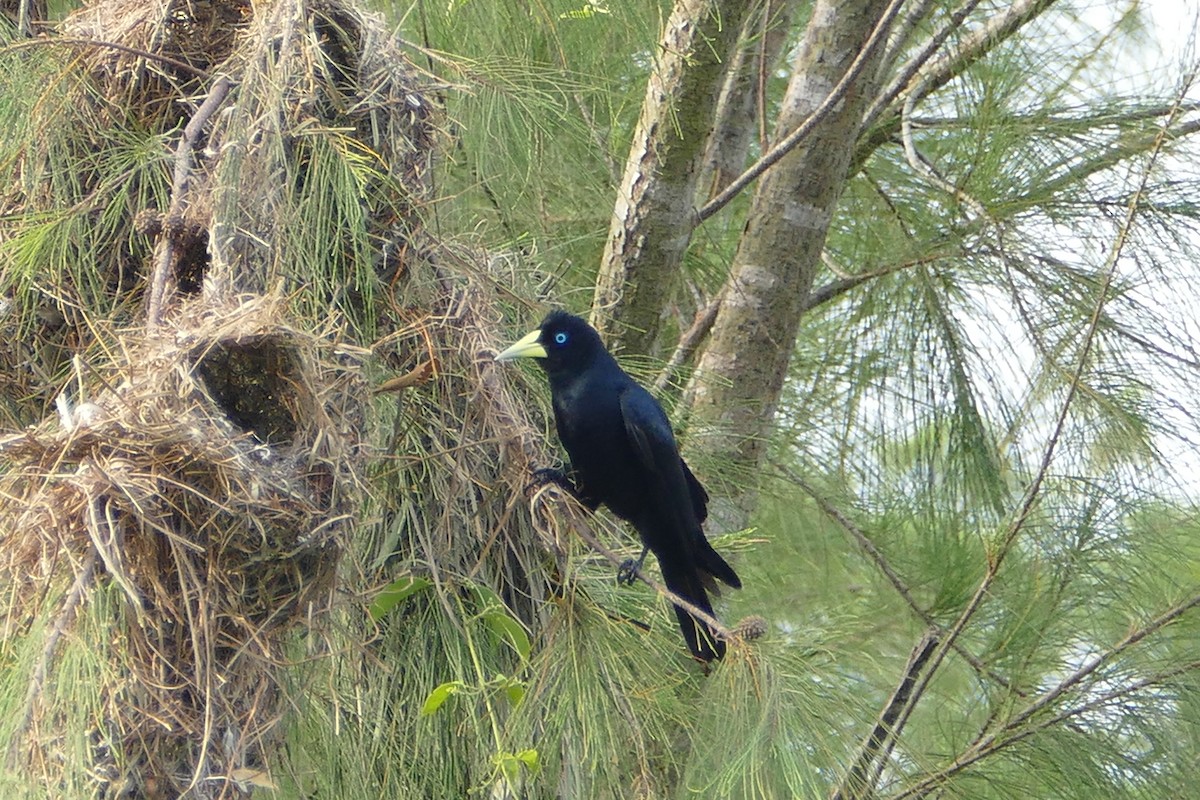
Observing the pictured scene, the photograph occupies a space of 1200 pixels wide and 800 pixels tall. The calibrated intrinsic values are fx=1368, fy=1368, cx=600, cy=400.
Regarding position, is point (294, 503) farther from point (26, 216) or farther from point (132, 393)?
point (26, 216)

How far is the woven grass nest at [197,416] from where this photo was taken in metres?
1.42

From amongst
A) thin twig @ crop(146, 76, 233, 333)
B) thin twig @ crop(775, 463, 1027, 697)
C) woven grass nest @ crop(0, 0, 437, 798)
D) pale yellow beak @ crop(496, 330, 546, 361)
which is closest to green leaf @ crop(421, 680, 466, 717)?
woven grass nest @ crop(0, 0, 437, 798)

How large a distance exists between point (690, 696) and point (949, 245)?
1.69 meters

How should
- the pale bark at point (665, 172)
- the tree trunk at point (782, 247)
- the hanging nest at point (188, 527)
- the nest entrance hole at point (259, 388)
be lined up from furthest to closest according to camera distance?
the tree trunk at point (782, 247)
the pale bark at point (665, 172)
the nest entrance hole at point (259, 388)
the hanging nest at point (188, 527)

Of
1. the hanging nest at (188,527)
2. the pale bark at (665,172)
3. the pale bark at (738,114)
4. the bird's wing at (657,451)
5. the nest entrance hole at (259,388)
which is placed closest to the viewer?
the hanging nest at (188,527)

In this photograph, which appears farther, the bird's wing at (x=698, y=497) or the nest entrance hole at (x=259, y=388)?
the bird's wing at (x=698, y=497)

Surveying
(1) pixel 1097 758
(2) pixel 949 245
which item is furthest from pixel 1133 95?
(1) pixel 1097 758

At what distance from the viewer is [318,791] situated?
209 cm

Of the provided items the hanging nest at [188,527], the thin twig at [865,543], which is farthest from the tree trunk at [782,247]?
the hanging nest at [188,527]

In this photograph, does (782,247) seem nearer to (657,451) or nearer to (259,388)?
(657,451)

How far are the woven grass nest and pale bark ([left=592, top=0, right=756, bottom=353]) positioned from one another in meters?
0.83

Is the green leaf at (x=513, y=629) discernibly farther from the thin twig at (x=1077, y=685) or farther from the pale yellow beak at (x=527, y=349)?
the thin twig at (x=1077, y=685)

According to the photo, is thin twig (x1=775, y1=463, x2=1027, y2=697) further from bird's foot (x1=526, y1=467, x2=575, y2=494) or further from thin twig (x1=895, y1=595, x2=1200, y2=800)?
bird's foot (x1=526, y1=467, x2=575, y2=494)

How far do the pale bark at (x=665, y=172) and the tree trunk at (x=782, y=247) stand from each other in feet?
0.71
